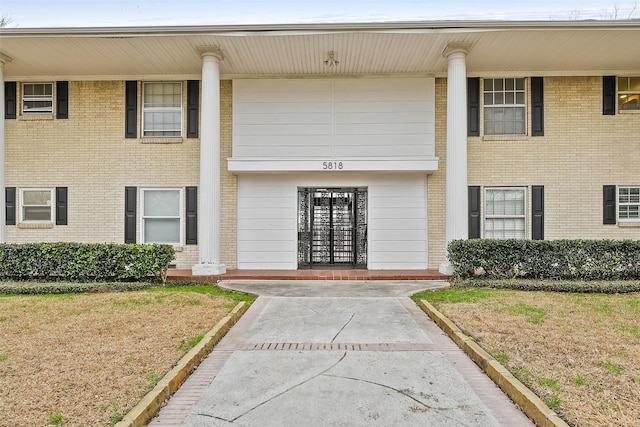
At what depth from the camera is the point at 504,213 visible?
38.1 feet

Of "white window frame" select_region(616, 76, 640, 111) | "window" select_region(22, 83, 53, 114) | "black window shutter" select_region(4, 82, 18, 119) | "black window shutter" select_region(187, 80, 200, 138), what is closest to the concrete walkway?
"black window shutter" select_region(187, 80, 200, 138)

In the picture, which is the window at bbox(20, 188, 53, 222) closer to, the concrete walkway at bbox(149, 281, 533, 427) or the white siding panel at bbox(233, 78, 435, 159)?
the white siding panel at bbox(233, 78, 435, 159)

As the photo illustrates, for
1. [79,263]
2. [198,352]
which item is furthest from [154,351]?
[79,263]

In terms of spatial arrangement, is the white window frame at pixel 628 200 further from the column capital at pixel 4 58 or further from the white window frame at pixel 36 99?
the column capital at pixel 4 58

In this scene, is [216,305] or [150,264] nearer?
[216,305]

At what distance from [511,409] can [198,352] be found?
3166 millimetres

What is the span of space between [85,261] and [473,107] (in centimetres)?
1048

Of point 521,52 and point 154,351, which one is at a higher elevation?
point 521,52

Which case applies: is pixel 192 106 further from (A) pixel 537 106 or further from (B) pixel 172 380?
(A) pixel 537 106

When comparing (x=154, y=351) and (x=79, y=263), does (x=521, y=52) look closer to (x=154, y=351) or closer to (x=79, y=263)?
(x=154, y=351)

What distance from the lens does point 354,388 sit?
389 centimetres

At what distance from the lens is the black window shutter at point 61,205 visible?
11734 mm

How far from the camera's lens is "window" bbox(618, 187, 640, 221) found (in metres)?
11.5

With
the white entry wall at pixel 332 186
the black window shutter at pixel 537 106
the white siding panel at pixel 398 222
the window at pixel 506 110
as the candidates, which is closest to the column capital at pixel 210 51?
the white entry wall at pixel 332 186
